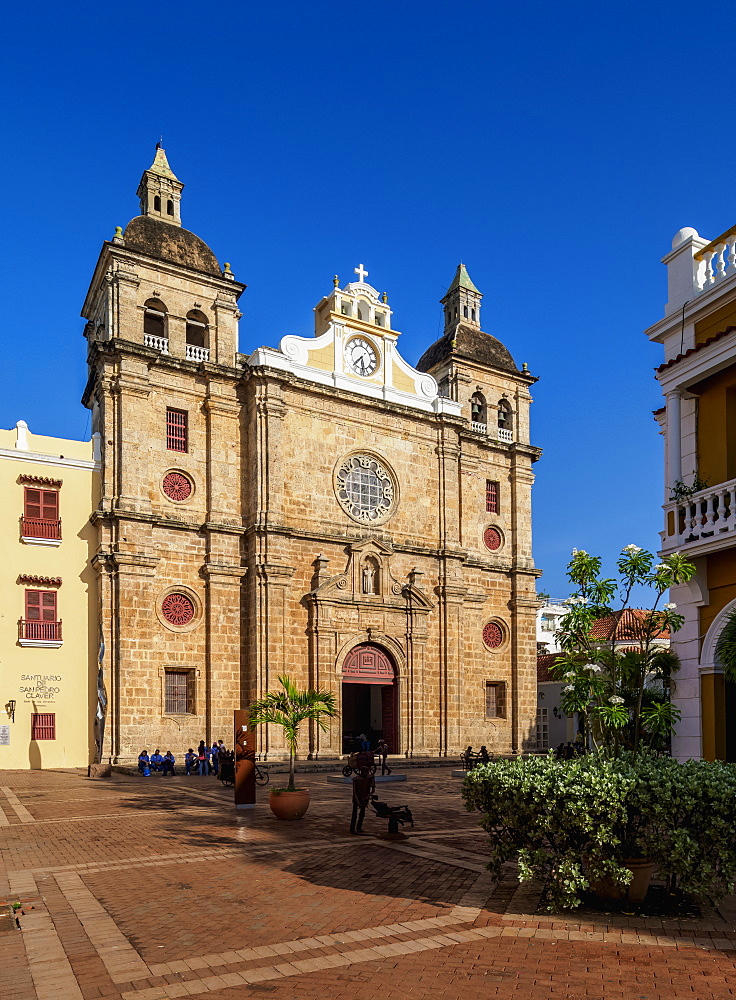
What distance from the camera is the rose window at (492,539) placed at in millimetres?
36125

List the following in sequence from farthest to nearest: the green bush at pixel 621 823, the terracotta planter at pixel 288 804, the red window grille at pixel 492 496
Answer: the red window grille at pixel 492 496, the terracotta planter at pixel 288 804, the green bush at pixel 621 823

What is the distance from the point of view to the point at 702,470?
13.3 m

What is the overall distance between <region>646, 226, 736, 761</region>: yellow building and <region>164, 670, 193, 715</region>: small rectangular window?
1868 centimetres

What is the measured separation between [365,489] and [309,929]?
2482 cm

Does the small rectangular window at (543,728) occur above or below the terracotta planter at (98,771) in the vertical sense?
below

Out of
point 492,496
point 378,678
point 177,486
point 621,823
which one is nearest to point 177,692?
point 177,486

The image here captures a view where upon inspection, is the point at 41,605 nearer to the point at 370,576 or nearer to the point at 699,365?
the point at 370,576

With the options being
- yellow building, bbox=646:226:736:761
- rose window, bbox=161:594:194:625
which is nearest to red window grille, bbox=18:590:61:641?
rose window, bbox=161:594:194:625

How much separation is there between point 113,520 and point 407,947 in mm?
21331

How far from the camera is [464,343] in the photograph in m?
37.8

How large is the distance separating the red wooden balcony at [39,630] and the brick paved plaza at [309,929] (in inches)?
511

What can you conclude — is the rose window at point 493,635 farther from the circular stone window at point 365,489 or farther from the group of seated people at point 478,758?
the group of seated people at point 478,758

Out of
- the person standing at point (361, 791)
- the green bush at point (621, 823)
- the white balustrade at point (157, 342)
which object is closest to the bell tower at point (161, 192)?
the white balustrade at point (157, 342)

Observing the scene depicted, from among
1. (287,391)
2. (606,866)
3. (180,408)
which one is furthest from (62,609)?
(606,866)
